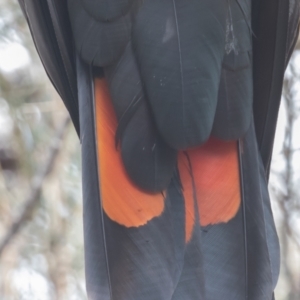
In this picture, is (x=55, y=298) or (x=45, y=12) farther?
(x=55, y=298)

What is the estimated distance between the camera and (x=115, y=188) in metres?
1.45

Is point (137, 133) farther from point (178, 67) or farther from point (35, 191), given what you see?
point (35, 191)

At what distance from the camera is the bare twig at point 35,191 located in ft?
11.0

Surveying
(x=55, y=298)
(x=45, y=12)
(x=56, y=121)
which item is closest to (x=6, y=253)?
(x=55, y=298)

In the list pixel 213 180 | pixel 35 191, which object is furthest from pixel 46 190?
pixel 213 180

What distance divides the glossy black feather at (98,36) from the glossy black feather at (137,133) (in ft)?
0.08

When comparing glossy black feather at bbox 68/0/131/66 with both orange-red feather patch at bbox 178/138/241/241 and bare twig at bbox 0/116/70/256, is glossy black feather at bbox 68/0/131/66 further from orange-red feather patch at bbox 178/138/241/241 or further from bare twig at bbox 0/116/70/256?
bare twig at bbox 0/116/70/256

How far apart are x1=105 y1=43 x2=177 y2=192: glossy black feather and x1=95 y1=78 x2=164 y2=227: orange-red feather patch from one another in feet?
A: 0.06

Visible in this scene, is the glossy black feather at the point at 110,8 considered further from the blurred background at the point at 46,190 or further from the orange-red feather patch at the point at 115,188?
the blurred background at the point at 46,190

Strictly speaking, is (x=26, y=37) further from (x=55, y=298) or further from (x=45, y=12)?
(x=45, y=12)

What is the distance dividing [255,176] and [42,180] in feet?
6.62

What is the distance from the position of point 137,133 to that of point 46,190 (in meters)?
2.05

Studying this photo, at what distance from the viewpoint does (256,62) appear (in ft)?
5.22

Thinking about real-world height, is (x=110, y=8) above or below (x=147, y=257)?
above
